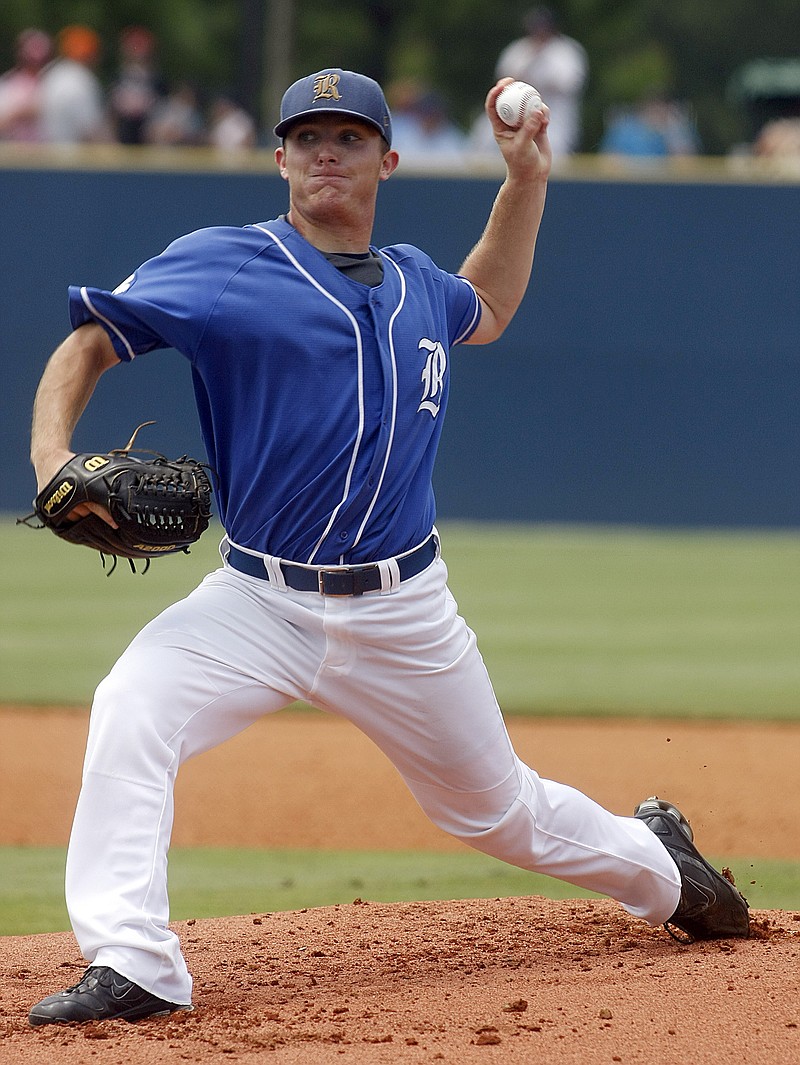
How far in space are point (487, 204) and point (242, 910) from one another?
8956 mm

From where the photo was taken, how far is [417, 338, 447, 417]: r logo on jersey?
3.32m

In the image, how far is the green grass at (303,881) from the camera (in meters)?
4.35

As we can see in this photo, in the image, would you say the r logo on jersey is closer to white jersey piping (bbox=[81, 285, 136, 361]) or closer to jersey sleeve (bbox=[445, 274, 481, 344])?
jersey sleeve (bbox=[445, 274, 481, 344])

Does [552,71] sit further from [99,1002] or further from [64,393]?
[99,1002]

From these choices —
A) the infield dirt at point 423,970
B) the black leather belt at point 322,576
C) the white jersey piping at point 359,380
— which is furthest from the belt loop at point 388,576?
the infield dirt at point 423,970

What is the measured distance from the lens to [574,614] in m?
9.59

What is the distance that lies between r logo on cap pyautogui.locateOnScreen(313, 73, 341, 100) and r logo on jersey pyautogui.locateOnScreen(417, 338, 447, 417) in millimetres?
538

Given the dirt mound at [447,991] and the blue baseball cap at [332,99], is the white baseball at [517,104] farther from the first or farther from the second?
the dirt mound at [447,991]

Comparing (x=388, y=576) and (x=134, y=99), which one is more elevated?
(x=134, y=99)

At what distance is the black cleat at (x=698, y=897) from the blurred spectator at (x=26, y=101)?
1127cm

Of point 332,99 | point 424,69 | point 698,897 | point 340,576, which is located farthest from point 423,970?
point 424,69

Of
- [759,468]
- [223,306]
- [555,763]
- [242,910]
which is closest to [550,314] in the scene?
[759,468]

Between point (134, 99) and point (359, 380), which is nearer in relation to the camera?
point (359, 380)

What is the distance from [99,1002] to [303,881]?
1.76 meters
